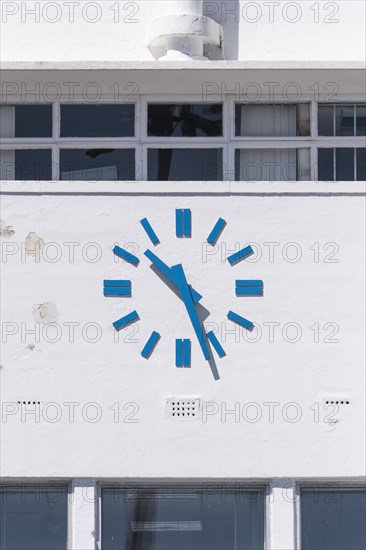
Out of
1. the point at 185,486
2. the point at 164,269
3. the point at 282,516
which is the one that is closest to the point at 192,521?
the point at 185,486

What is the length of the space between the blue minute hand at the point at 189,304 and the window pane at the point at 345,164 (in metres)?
1.85

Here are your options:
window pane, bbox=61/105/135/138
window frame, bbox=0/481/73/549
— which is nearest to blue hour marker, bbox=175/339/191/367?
window frame, bbox=0/481/73/549

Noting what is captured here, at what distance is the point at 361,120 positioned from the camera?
13.5 m

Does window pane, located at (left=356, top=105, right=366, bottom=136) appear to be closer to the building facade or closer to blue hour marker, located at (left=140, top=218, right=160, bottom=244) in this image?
the building facade

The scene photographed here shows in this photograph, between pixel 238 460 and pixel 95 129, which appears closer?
pixel 238 460

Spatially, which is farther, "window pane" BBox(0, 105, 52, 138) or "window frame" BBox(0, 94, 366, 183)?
"window pane" BBox(0, 105, 52, 138)

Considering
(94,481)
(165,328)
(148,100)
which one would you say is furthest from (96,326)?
(148,100)

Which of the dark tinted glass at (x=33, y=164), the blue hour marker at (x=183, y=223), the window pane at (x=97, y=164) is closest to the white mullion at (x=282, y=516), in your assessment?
the blue hour marker at (x=183, y=223)

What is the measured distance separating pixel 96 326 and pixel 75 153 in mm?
1801

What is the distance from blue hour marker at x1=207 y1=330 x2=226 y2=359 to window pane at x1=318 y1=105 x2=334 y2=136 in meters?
2.31

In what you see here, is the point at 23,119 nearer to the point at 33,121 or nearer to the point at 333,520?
the point at 33,121

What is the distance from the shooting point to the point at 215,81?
43.7ft

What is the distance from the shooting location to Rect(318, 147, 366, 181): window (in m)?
13.4

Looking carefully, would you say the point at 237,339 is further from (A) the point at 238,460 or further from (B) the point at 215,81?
(B) the point at 215,81
